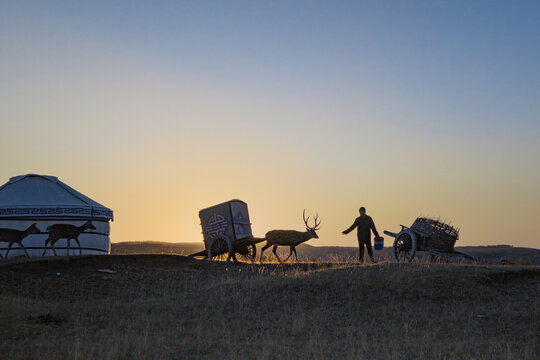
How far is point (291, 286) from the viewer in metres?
16.5

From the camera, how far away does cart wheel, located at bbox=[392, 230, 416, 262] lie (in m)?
21.2

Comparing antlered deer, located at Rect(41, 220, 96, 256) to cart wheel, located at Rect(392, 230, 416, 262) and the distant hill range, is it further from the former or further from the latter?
cart wheel, located at Rect(392, 230, 416, 262)

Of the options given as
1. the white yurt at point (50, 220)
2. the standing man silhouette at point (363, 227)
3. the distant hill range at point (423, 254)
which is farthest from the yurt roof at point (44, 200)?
the standing man silhouette at point (363, 227)

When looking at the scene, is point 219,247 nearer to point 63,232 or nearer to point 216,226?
point 216,226

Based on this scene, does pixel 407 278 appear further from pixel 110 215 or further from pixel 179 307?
pixel 110 215

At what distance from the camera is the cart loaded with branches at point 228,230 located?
81.5ft

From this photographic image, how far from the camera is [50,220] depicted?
2525 cm

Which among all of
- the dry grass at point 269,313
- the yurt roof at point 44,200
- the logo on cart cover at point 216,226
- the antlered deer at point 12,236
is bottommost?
the dry grass at point 269,313

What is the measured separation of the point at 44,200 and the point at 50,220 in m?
1.48

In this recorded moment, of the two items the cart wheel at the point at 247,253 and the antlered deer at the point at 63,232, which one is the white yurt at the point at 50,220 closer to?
the antlered deer at the point at 63,232

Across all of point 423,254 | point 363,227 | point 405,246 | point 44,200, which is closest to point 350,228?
point 363,227

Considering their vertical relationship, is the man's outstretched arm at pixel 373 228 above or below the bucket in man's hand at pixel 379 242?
above

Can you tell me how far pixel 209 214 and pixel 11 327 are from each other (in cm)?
1352

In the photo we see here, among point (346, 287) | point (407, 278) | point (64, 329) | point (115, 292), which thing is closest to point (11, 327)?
point (64, 329)
